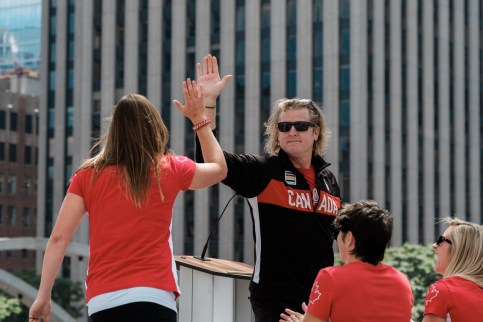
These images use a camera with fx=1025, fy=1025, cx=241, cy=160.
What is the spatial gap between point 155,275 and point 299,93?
5931cm

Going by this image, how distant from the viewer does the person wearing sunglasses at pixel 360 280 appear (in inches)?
204

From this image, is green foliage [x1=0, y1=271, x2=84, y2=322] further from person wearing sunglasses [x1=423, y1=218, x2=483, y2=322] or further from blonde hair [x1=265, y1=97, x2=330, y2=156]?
person wearing sunglasses [x1=423, y1=218, x2=483, y2=322]

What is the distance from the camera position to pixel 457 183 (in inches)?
2763

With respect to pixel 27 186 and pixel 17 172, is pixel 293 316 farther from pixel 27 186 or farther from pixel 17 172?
pixel 27 186

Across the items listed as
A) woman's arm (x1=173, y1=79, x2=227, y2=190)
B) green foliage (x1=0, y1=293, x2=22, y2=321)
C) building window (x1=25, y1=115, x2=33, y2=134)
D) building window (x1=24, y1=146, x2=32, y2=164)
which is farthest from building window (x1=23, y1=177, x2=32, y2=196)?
woman's arm (x1=173, y1=79, x2=227, y2=190)

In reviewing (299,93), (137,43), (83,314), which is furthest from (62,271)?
(299,93)

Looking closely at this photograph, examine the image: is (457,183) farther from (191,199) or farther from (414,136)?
(191,199)

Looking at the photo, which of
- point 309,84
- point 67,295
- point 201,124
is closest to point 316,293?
point 201,124

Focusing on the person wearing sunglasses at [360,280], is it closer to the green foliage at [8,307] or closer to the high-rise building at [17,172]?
the green foliage at [8,307]

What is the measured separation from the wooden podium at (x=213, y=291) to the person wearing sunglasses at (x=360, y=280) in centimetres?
165

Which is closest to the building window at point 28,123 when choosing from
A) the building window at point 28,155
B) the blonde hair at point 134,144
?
the building window at point 28,155

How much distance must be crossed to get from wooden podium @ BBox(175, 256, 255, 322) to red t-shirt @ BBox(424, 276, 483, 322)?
1.48 meters

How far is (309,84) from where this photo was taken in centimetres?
6394

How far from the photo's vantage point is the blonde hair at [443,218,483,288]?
5.82 metres
